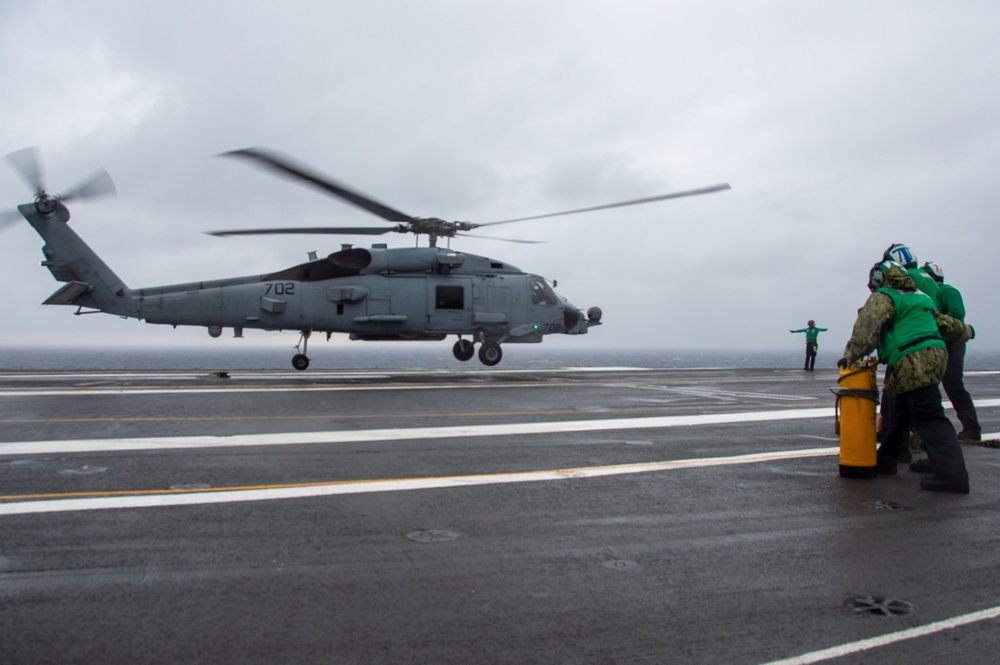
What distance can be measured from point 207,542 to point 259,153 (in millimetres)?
9239

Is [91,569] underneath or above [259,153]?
underneath

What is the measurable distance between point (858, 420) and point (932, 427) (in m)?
0.57

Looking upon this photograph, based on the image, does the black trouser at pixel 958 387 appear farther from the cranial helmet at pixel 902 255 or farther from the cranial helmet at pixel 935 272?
the cranial helmet at pixel 902 255

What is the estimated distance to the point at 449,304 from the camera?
1986cm

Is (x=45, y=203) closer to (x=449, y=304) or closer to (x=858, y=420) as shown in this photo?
(x=449, y=304)

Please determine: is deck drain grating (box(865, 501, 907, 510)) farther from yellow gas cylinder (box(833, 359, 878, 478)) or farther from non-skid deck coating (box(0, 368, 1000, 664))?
yellow gas cylinder (box(833, 359, 878, 478))

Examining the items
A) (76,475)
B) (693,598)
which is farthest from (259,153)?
(693,598)

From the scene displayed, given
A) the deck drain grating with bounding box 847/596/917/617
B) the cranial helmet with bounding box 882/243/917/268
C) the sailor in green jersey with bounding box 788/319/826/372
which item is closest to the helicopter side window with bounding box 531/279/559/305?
the sailor in green jersey with bounding box 788/319/826/372

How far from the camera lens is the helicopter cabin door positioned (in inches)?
775

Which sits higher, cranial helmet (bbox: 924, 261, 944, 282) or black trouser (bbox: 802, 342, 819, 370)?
cranial helmet (bbox: 924, 261, 944, 282)

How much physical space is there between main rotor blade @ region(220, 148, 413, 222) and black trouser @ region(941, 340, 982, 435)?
1060cm

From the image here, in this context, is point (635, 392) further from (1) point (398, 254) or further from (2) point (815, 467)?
(1) point (398, 254)

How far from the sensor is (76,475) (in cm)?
580

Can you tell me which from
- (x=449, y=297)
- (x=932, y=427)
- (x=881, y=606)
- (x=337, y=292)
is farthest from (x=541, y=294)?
(x=881, y=606)
